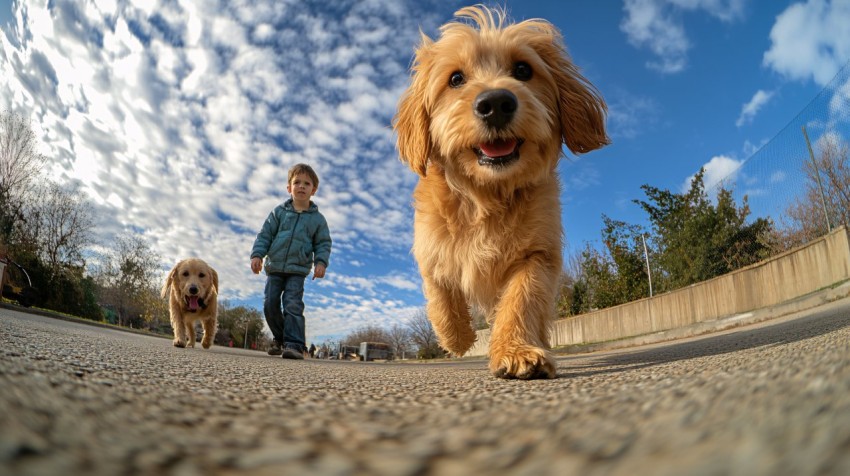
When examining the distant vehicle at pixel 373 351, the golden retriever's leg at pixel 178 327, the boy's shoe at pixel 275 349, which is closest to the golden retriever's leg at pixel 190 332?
the golden retriever's leg at pixel 178 327

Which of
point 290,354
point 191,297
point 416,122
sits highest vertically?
point 416,122

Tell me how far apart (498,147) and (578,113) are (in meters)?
1.03

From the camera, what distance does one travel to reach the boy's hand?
24.1 feet

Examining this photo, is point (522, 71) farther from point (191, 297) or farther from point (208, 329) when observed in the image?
point (208, 329)

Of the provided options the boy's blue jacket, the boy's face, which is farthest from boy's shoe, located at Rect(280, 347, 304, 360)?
the boy's face

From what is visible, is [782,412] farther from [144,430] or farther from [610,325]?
[610,325]

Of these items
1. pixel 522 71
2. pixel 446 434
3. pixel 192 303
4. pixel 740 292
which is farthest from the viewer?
pixel 740 292

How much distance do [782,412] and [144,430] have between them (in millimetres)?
922

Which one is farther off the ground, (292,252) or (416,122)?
(416,122)

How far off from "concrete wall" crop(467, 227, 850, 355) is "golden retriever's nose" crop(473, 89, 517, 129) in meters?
9.29

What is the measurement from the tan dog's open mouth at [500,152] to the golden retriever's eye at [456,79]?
69cm

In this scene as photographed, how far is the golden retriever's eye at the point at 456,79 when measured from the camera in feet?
11.6

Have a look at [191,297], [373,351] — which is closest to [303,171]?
[191,297]

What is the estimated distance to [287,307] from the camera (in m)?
7.33
